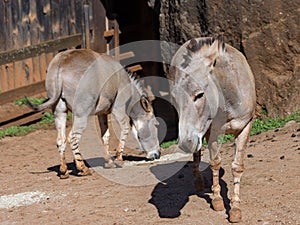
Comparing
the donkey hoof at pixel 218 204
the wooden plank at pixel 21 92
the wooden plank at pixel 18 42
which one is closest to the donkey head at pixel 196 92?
the donkey hoof at pixel 218 204

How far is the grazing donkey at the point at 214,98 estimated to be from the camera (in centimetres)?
568

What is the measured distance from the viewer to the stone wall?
33.0 feet

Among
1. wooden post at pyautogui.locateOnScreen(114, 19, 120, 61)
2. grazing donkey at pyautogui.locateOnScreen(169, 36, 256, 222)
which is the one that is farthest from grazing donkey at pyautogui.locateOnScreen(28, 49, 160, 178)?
wooden post at pyautogui.locateOnScreen(114, 19, 120, 61)

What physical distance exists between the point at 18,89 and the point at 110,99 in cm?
349

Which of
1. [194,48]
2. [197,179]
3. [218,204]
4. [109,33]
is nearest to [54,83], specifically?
[197,179]

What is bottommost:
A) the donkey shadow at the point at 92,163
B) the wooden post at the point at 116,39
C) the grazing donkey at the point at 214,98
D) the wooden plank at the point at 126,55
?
the donkey shadow at the point at 92,163

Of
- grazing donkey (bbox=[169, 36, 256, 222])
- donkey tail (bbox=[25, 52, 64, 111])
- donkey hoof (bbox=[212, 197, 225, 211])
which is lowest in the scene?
donkey hoof (bbox=[212, 197, 225, 211])

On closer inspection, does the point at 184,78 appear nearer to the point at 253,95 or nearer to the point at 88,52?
the point at 253,95

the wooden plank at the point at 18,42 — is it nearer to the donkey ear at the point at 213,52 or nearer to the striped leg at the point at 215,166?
the striped leg at the point at 215,166

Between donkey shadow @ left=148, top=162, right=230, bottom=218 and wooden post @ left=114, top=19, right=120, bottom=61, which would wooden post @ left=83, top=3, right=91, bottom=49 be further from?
donkey shadow @ left=148, top=162, right=230, bottom=218

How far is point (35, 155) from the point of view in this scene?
1059 cm

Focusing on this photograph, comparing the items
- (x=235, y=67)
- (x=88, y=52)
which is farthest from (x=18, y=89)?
(x=235, y=67)


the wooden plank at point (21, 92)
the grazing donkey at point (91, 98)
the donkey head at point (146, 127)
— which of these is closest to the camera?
the grazing donkey at point (91, 98)

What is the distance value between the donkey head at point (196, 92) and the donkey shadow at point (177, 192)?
1350 mm
